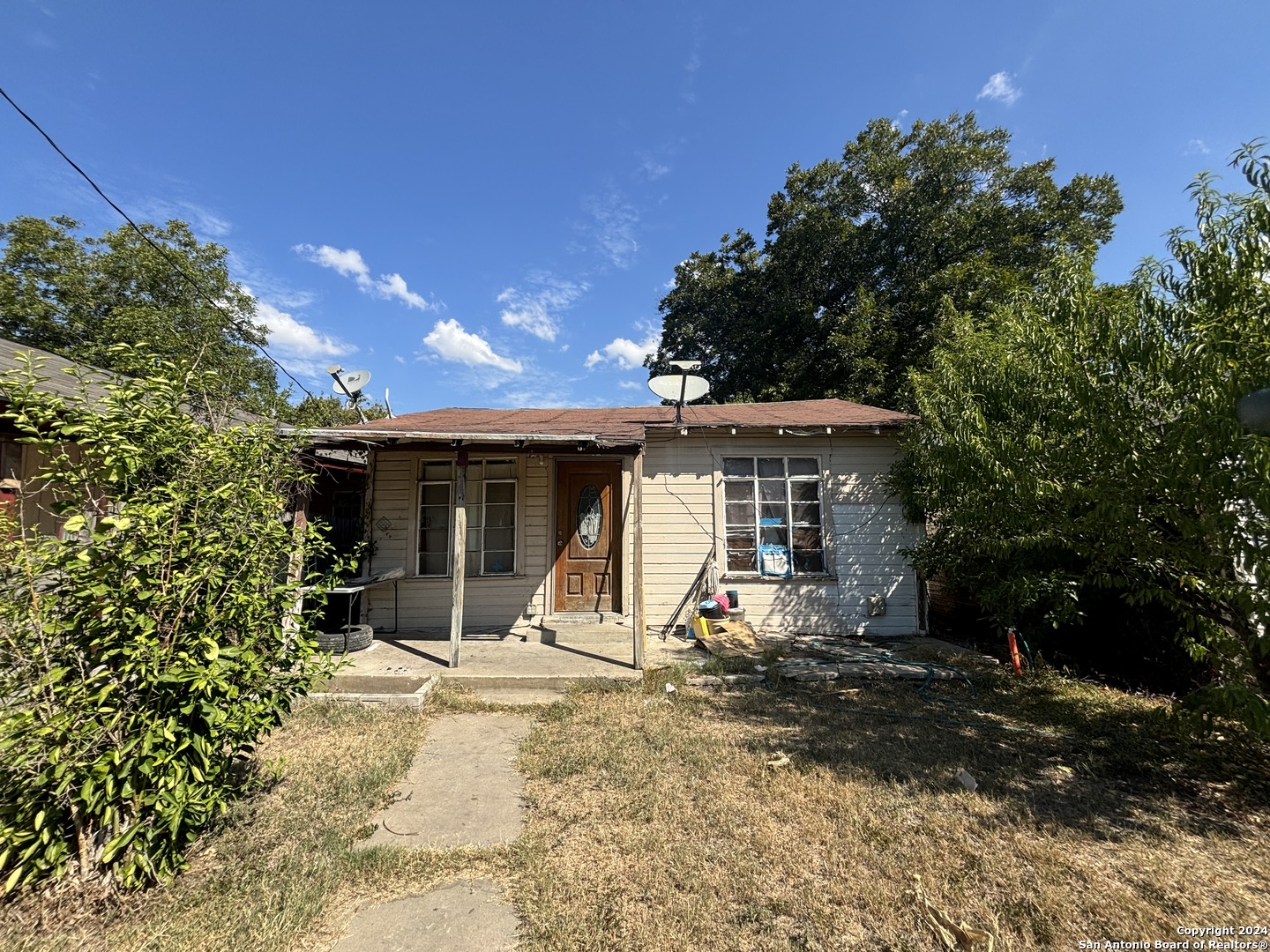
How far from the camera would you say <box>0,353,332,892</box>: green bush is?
2.03 metres

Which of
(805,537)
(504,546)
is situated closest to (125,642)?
(504,546)

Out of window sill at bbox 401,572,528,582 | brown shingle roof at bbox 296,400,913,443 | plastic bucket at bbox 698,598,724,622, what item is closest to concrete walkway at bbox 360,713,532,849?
brown shingle roof at bbox 296,400,913,443

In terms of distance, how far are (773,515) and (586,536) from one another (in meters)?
2.82

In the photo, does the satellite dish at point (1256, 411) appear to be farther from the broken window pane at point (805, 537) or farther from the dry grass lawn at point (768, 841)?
the broken window pane at point (805, 537)

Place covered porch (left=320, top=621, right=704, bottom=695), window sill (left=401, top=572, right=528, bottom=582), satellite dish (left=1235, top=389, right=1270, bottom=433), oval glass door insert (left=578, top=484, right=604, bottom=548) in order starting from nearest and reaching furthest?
satellite dish (left=1235, top=389, right=1270, bottom=433) < covered porch (left=320, top=621, right=704, bottom=695) < window sill (left=401, top=572, right=528, bottom=582) < oval glass door insert (left=578, top=484, right=604, bottom=548)

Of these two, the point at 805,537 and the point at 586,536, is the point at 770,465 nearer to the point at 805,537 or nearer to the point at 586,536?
the point at 805,537

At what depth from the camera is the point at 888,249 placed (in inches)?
667

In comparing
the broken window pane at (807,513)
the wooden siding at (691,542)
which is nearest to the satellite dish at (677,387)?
the wooden siding at (691,542)

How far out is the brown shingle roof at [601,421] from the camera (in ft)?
18.1

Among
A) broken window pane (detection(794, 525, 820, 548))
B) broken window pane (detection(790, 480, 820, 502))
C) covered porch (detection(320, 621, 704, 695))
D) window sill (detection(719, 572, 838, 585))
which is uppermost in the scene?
broken window pane (detection(790, 480, 820, 502))

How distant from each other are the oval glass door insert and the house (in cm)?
2

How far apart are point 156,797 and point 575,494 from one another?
584cm

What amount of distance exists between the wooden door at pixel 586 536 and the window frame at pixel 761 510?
5.35ft

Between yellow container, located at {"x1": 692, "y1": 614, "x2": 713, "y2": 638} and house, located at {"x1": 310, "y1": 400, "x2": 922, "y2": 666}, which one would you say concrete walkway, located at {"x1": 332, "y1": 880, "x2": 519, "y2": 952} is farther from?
house, located at {"x1": 310, "y1": 400, "x2": 922, "y2": 666}
